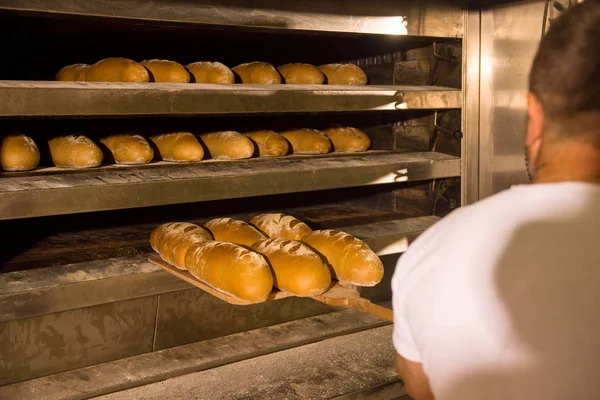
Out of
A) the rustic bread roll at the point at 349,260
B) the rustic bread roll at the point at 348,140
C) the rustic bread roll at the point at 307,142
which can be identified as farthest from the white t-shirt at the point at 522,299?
the rustic bread roll at the point at 348,140

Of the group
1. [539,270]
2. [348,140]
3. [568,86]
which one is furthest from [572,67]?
[348,140]

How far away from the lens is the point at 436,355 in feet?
2.55

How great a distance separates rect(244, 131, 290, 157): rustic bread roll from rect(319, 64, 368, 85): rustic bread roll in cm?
37

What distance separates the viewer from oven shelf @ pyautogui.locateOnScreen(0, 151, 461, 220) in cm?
175

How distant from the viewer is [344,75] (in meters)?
2.74

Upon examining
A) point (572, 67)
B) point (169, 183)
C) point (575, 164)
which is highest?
point (572, 67)

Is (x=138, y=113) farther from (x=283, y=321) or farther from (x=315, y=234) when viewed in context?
(x=283, y=321)

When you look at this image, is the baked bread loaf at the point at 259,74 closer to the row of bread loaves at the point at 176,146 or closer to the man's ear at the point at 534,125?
the row of bread loaves at the point at 176,146

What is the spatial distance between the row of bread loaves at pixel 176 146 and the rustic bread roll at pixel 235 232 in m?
0.29

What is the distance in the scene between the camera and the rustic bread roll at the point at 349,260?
193 cm

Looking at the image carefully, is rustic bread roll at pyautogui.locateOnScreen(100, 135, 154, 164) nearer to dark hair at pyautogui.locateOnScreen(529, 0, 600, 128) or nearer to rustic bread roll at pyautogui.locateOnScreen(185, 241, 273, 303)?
rustic bread roll at pyautogui.locateOnScreen(185, 241, 273, 303)

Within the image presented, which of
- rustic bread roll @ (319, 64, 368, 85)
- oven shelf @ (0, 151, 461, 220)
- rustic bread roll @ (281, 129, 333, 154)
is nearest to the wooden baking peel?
oven shelf @ (0, 151, 461, 220)

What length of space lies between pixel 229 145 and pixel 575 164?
174 cm

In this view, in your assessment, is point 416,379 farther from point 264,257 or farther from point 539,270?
point 264,257
